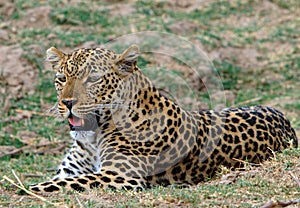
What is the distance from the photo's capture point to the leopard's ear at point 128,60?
848 cm

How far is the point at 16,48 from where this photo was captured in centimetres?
1430

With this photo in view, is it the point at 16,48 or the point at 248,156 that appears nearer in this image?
the point at 248,156

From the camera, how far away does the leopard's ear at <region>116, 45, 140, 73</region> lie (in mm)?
8477

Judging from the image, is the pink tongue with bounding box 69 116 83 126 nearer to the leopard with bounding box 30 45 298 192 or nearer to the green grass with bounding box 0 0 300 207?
the leopard with bounding box 30 45 298 192

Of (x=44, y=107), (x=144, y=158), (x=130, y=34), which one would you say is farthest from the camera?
(x=130, y=34)

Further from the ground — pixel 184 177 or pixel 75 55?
pixel 75 55

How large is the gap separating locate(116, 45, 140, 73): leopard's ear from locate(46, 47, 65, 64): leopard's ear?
2.28 ft

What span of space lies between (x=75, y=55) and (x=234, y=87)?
269 inches

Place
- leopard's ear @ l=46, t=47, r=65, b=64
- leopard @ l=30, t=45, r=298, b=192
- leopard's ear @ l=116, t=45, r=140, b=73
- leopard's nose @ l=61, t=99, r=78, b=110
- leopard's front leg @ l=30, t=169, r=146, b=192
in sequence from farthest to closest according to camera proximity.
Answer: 1. leopard's ear @ l=46, t=47, r=65, b=64
2. leopard's ear @ l=116, t=45, r=140, b=73
3. leopard @ l=30, t=45, r=298, b=192
4. leopard's nose @ l=61, t=99, r=78, b=110
5. leopard's front leg @ l=30, t=169, r=146, b=192

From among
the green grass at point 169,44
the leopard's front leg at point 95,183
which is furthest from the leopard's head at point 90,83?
the green grass at point 169,44

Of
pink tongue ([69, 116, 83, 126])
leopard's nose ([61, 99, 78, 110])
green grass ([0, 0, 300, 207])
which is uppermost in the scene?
leopard's nose ([61, 99, 78, 110])

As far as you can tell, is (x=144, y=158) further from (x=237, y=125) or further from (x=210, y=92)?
(x=210, y=92)

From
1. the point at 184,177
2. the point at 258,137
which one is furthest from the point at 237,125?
the point at 184,177

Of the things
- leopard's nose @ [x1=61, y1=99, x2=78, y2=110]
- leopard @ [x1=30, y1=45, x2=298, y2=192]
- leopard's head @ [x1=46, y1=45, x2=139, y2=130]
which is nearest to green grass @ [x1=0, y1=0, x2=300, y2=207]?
leopard @ [x1=30, y1=45, x2=298, y2=192]
